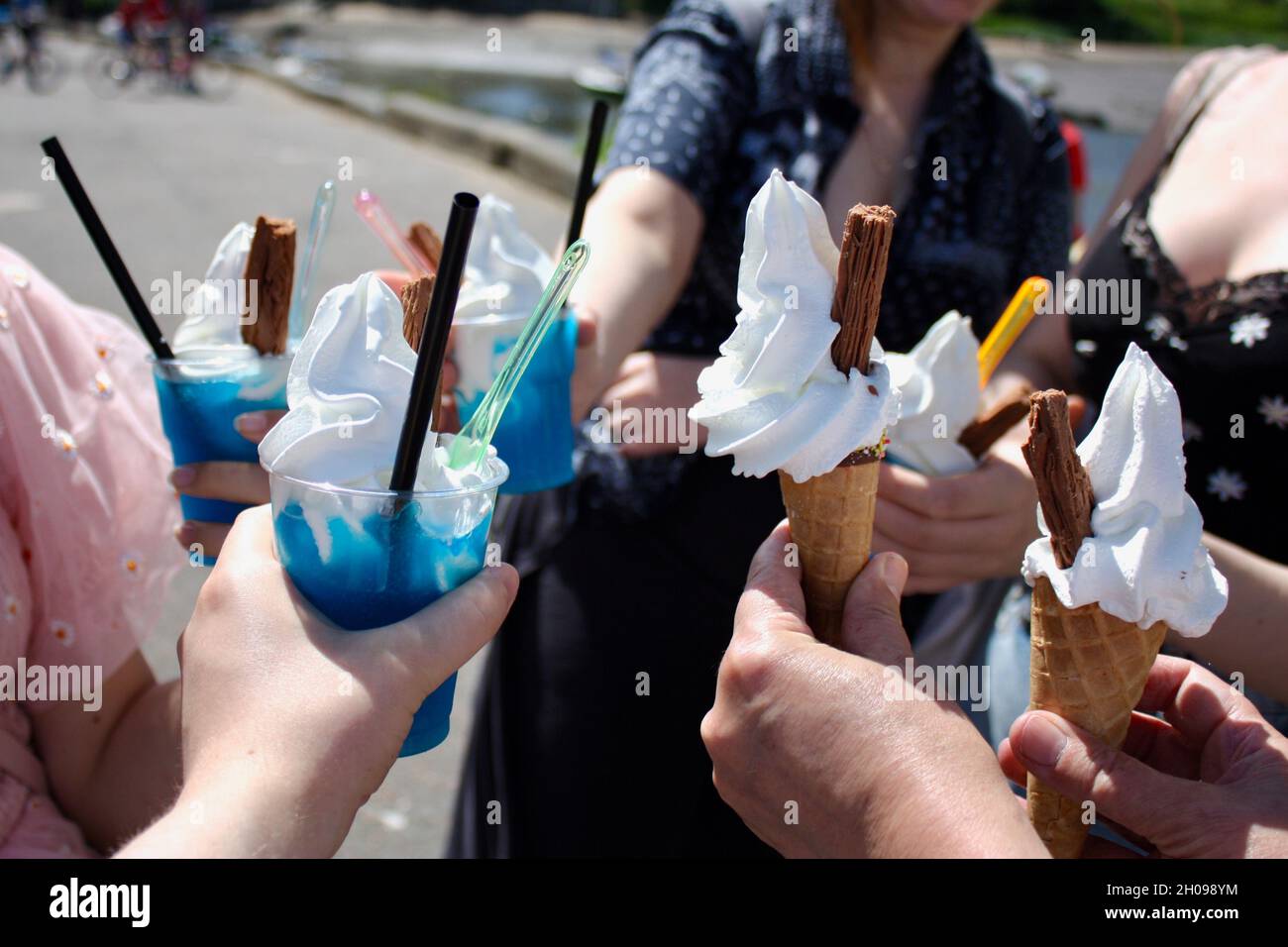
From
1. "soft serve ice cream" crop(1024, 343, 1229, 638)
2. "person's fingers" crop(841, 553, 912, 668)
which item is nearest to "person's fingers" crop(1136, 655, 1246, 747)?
"soft serve ice cream" crop(1024, 343, 1229, 638)

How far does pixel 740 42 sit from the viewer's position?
2051 millimetres

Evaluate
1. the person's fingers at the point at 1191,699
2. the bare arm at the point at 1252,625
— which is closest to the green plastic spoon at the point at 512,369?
the person's fingers at the point at 1191,699

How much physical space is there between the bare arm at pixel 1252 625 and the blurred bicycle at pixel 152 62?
15711mm

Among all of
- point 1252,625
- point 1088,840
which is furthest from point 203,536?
point 1252,625

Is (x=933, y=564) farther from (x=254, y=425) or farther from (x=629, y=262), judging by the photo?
(x=254, y=425)

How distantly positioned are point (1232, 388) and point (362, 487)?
4.41ft

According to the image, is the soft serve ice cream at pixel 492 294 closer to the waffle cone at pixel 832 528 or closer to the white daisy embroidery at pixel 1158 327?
the waffle cone at pixel 832 528

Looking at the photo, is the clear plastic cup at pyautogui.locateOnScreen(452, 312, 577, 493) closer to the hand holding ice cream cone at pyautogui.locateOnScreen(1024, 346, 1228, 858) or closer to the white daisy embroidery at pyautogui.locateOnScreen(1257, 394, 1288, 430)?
the hand holding ice cream cone at pyautogui.locateOnScreen(1024, 346, 1228, 858)

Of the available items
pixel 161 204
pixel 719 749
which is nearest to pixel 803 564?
pixel 719 749

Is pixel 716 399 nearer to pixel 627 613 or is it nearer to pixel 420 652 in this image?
pixel 420 652

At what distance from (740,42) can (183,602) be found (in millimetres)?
2926

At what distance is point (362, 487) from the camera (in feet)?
3.69
